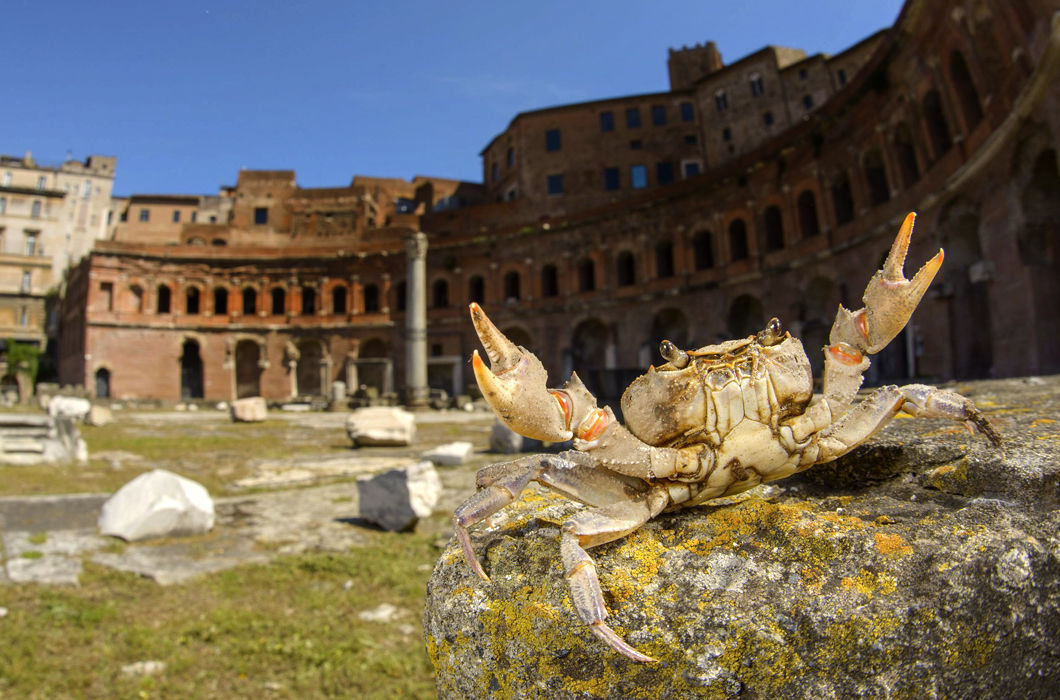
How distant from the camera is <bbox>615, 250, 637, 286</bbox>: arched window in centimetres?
3017

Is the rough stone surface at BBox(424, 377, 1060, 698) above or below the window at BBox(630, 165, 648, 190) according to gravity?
below

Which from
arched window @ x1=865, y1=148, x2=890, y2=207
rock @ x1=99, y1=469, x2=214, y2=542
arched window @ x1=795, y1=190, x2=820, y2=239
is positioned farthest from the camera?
arched window @ x1=795, y1=190, x2=820, y2=239

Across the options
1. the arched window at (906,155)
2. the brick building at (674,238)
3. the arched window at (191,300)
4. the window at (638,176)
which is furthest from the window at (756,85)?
the arched window at (191,300)

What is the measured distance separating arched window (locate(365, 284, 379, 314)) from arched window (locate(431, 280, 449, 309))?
3594 mm

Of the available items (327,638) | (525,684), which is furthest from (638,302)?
(525,684)

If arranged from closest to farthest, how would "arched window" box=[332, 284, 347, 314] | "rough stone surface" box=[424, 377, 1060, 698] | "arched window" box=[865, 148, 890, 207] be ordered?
"rough stone surface" box=[424, 377, 1060, 698] → "arched window" box=[865, 148, 890, 207] → "arched window" box=[332, 284, 347, 314]

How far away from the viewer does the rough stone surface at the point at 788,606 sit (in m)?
1.12

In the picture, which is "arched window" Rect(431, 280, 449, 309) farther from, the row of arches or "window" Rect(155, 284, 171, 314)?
"window" Rect(155, 284, 171, 314)

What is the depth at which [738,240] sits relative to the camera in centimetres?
2639

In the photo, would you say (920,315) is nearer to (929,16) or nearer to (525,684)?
(929,16)

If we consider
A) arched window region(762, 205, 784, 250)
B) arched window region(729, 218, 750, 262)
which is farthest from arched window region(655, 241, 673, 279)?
arched window region(762, 205, 784, 250)

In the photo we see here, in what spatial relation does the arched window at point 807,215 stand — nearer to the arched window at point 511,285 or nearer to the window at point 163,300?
the arched window at point 511,285

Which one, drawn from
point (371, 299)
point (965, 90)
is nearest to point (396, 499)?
point (965, 90)

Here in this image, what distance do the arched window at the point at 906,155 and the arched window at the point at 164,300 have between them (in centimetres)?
3730
